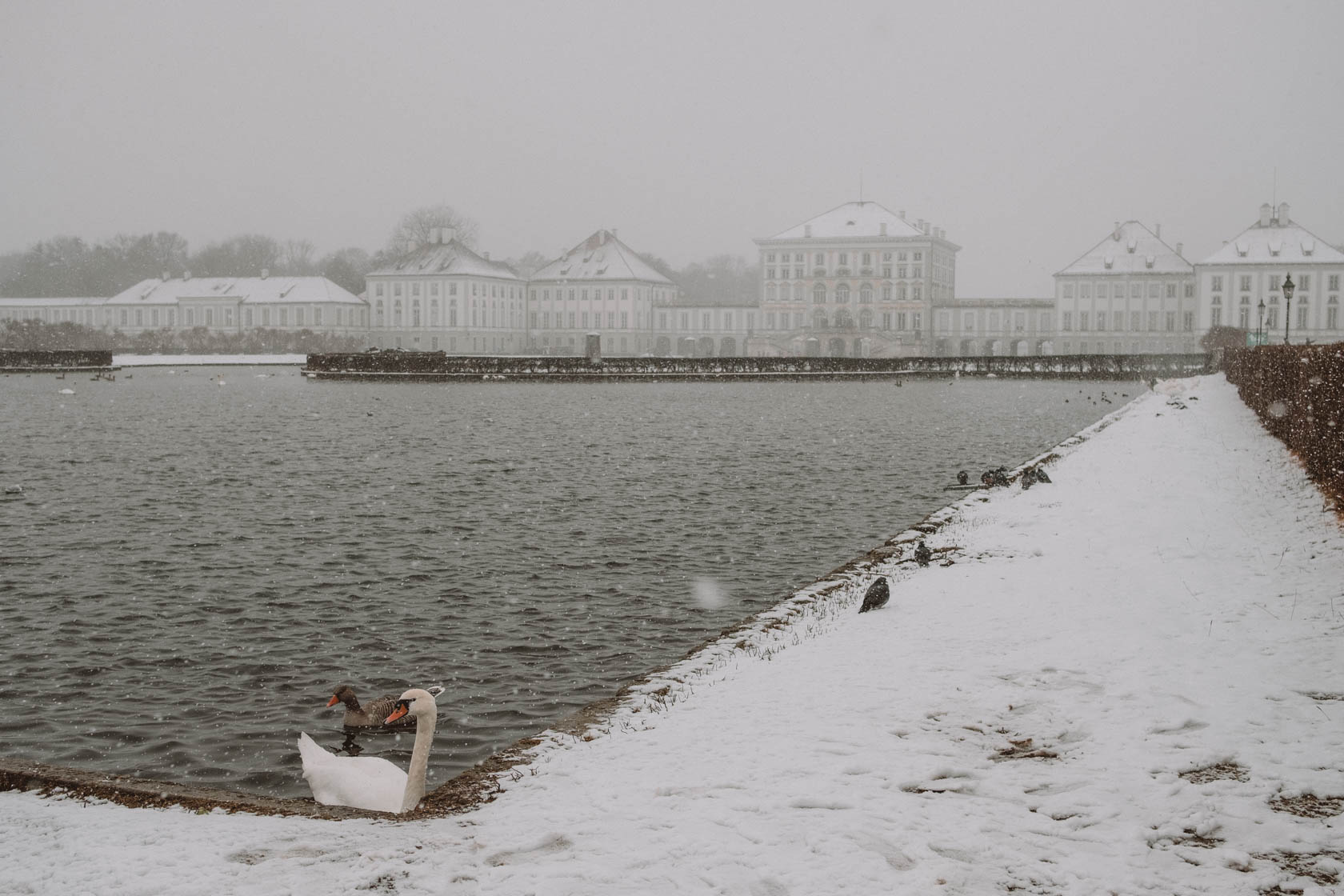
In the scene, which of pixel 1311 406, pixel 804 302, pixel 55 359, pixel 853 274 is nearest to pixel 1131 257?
pixel 853 274

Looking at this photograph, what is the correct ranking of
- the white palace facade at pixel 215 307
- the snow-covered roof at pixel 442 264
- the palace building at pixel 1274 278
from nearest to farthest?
the palace building at pixel 1274 278 → the white palace facade at pixel 215 307 → the snow-covered roof at pixel 442 264

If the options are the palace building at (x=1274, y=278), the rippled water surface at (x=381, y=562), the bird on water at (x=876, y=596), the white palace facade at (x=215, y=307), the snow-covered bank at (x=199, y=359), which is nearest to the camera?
the rippled water surface at (x=381, y=562)

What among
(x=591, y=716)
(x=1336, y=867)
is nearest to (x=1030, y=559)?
(x=591, y=716)

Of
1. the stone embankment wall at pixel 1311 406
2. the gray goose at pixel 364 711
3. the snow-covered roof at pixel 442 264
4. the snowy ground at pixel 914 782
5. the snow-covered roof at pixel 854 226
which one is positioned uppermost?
the snow-covered roof at pixel 854 226

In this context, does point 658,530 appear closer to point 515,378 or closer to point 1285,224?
point 515,378

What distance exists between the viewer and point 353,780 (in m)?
5.52

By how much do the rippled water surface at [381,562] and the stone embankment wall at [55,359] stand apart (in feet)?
130

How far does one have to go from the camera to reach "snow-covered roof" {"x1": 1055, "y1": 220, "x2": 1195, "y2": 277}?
105062mm

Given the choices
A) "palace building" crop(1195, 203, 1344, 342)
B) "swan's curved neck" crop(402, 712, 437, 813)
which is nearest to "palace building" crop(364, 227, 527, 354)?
"palace building" crop(1195, 203, 1344, 342)

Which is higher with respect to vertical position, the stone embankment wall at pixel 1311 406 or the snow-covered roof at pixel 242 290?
the snow-covered roof at pixel 242 290

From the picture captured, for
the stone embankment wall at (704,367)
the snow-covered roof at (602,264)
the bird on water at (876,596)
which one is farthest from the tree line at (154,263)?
the bird on water at (876,596)

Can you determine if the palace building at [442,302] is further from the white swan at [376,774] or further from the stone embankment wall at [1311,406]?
the white swan at [376,774]

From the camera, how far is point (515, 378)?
56875mm

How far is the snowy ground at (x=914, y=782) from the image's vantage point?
171 inches
